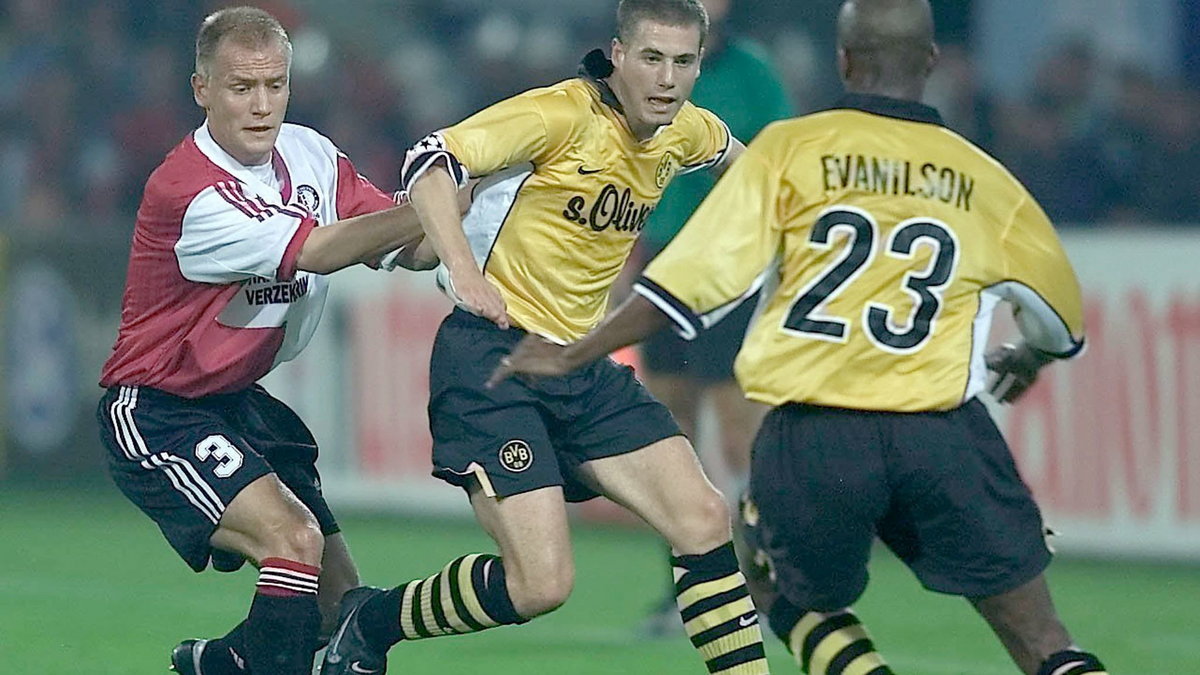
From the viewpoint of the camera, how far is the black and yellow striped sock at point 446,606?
594cm

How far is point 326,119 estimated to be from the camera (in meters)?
15.6

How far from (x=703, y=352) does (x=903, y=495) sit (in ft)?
11.3

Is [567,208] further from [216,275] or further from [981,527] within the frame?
[981,527]

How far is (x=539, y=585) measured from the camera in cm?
583

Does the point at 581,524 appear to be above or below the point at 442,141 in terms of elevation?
below

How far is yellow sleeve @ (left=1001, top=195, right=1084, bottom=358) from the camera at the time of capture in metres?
5.07

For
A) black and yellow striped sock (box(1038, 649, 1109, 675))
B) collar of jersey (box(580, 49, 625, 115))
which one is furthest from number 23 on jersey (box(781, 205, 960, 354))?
collar of jersey (box(580, 49, 625, 115))

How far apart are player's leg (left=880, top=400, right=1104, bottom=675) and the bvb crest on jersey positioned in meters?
1.34

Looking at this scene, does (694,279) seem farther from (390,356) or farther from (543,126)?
(390,356)

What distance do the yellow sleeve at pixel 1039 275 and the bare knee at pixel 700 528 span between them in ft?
3.73

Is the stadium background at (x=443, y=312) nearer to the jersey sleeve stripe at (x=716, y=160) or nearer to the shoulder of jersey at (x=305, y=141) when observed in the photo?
the jersey sleeve stripe at (x=716, y=160)

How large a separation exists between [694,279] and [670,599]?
3.41 metres

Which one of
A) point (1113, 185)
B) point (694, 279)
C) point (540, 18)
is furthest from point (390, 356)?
point (694, 279)

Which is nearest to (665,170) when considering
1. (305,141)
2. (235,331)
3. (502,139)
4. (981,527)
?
(502,139)
